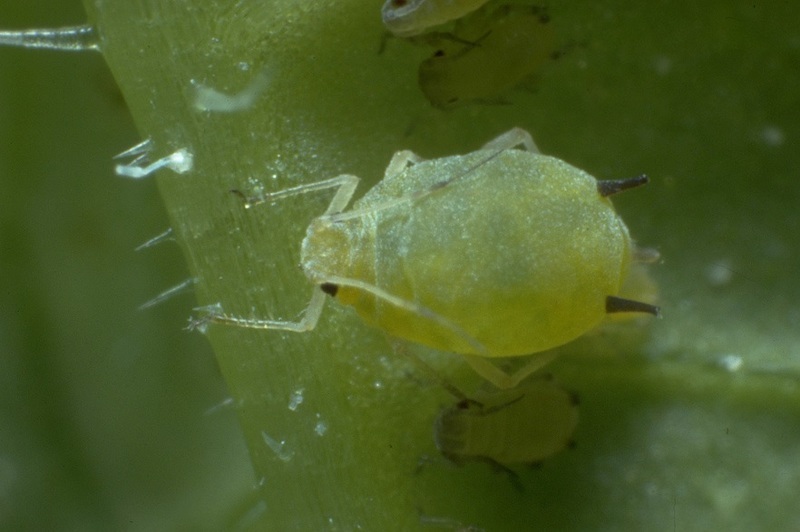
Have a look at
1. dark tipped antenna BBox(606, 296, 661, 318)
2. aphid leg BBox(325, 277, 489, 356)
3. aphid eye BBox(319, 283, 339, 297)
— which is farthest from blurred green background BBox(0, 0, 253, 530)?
dark tipped antenna BBox(606, 296, 661, 318)

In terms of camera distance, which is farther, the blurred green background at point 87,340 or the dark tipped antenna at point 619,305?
the blurred green background at point 87,340

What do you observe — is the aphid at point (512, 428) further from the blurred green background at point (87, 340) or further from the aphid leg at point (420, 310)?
the blurred green background at point (87, 340)

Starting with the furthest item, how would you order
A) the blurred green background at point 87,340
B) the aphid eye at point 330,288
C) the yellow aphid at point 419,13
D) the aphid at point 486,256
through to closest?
the blurred green background at point 87,340
the yellow aphid at point 419,13
the aphid eye at point 330,288
the aphid at point 486,256

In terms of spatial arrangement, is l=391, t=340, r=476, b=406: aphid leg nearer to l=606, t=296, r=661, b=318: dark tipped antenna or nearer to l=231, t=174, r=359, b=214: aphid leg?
l=231, t=174, r=359, b=214: aphid leg

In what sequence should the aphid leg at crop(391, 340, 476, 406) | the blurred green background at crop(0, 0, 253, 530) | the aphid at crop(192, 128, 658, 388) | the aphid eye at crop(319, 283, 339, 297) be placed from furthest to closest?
the blurred green background at crop(0, 0, 253, 530)
the aphid leg at crop(391, 340, 476, 406)
the aphid eye at crop(319, 283, 339, 297)
the aphid at crop(192, 128, 658, 388)

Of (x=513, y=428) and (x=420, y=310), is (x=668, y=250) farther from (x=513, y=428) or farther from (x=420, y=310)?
(x=420, y=310)

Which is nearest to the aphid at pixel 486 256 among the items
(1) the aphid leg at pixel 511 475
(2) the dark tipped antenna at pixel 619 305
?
(2) the dark tipped antenna at pixel 619 305
